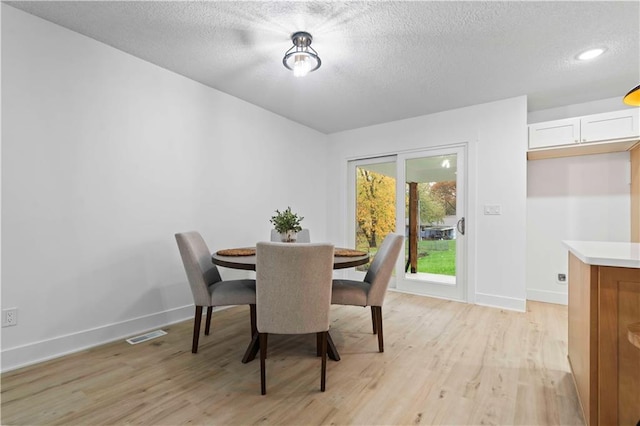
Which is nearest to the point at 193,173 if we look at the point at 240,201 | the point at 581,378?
the point at 240,201

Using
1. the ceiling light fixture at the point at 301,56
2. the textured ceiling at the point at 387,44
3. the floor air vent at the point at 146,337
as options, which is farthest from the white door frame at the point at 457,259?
the floor air vent at the point at 146,337

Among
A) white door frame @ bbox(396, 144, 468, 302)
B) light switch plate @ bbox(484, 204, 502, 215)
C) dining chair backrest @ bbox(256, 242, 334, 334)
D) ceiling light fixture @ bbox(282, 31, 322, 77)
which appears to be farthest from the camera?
white door frame @ bbox(396, 144, 468, 302)

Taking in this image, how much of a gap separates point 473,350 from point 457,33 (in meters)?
2.45

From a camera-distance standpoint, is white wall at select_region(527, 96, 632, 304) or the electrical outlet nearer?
the electrical outlet

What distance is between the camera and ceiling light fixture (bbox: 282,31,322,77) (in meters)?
2.25

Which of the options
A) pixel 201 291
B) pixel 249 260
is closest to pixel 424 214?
pixel 249 260

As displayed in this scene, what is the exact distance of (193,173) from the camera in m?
3.10

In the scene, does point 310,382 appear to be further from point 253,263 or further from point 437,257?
point 437,257

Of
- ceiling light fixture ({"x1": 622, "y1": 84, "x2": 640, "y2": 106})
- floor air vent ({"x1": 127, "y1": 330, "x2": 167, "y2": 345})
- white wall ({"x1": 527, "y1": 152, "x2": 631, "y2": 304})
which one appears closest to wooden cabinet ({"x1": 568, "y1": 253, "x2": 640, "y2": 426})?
ceiling light fixture ({"x1": 622, "y1": 84, "x2": 640, "y2": 106})

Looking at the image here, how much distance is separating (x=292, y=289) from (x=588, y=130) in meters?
3.52

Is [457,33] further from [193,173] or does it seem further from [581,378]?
[193,173]

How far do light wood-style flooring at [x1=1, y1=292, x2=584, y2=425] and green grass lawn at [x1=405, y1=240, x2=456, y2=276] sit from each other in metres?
1.21

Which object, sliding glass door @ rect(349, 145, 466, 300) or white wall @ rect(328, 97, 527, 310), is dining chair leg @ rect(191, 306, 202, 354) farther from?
white wall @ rect(328, 97, 527, 310)

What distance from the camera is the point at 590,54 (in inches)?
98.3
